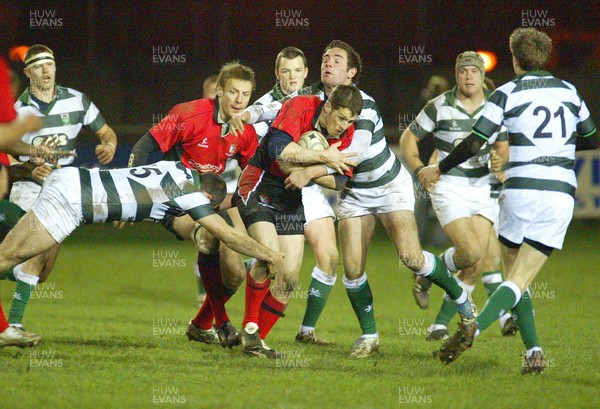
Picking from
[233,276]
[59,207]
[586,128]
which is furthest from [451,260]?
[59,207]

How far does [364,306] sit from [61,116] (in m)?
3.01

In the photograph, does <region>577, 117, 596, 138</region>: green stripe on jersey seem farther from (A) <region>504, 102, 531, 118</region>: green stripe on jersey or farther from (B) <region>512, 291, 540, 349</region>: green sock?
(B) <region>512, 291, 540, 349</region>: green sock

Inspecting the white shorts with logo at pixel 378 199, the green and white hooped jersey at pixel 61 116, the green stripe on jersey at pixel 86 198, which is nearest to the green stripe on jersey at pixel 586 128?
the white shorts with logo at pixel 378 199

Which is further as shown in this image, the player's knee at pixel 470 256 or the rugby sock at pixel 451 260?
the rugby sock at pixel 451 260

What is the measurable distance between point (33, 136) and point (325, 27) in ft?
32.1

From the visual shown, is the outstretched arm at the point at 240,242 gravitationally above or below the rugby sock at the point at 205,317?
above

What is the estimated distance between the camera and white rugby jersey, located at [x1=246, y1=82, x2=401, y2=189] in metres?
6.19

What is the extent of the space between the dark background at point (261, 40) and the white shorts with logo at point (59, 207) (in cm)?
1025

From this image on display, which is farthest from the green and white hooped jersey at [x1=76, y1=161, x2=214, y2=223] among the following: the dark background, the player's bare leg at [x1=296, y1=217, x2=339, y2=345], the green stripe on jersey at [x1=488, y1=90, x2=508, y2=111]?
the dark background

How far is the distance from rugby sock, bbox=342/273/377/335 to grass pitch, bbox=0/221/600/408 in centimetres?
21

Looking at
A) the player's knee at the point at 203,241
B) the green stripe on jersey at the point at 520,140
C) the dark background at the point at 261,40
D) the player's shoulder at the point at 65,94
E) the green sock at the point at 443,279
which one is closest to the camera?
the green stripe on jersey at the point at 520,140

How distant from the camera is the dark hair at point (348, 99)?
5.83 metres

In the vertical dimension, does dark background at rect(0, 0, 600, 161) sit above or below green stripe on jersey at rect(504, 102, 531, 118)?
above

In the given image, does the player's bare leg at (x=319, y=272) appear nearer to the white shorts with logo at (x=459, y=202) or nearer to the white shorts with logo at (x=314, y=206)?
the white shorts with logo at (x=314, y=206)
